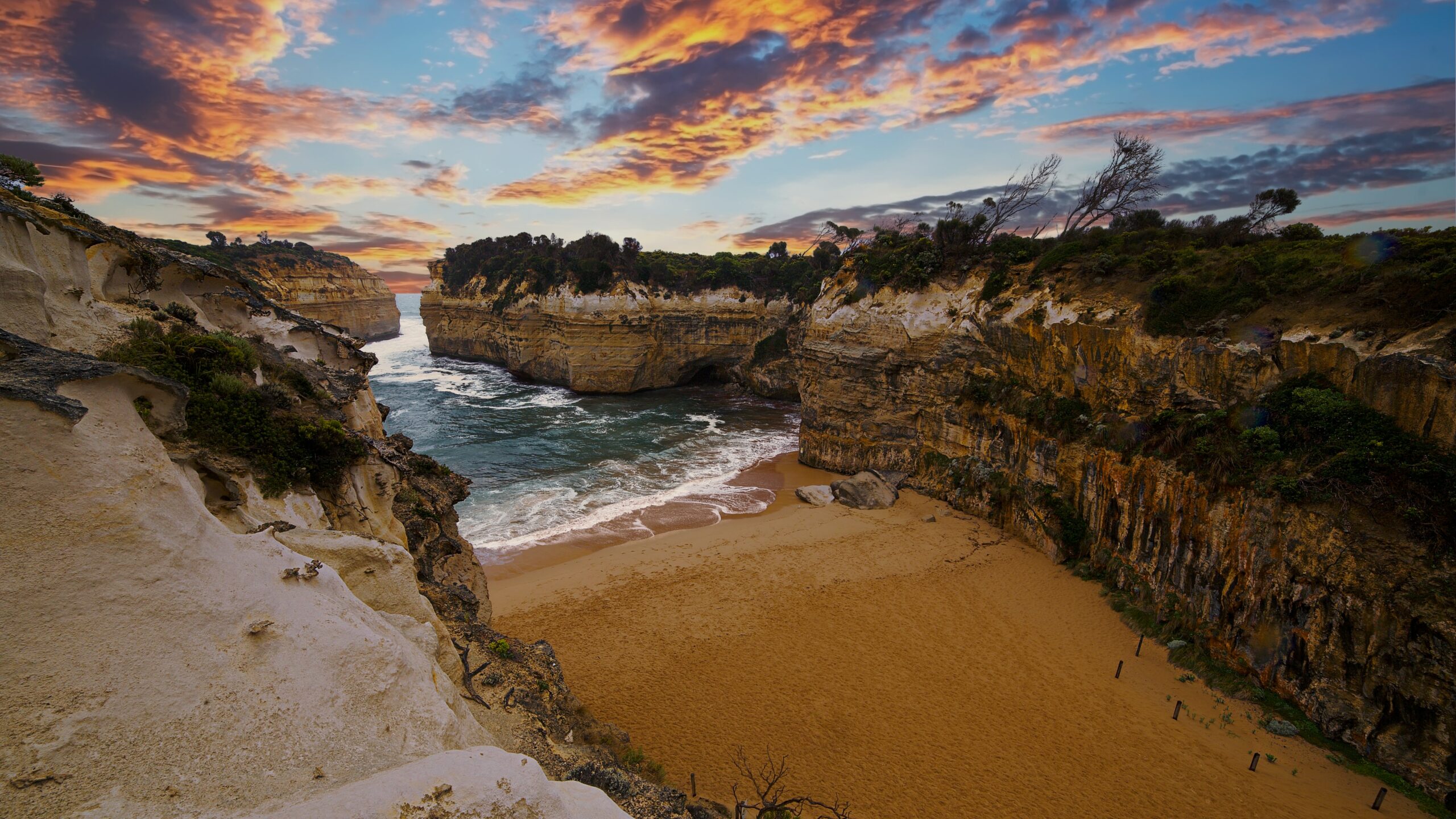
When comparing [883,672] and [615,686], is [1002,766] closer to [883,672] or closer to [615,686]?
[883,672]

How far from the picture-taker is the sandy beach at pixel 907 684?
8.90 metres

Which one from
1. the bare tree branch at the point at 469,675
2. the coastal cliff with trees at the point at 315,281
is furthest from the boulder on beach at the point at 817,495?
the coastal cliff with trees at the point at 315,281

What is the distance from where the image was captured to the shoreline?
661 inches

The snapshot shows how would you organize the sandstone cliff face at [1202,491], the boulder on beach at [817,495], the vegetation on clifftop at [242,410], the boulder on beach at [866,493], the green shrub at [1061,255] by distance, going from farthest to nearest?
1. the boulder on beach at [817,495]
2. the boulder on beach at [866,493]
3. the green shrub at [1061,255]
4. the sandstone cliff face at [1202,491]
5. the vegetation on clifftop at [242,410]

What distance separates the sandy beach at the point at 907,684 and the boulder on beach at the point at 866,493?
9.50 feet

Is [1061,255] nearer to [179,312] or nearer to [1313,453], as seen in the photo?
[1313,453]

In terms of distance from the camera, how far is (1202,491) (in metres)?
12.0

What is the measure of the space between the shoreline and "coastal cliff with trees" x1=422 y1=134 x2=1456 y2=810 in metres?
2.39

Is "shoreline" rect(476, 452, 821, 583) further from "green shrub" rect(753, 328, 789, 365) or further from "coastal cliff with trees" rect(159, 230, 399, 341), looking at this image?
"coastal cliff with trees" rect(159, 230, 399, 341)

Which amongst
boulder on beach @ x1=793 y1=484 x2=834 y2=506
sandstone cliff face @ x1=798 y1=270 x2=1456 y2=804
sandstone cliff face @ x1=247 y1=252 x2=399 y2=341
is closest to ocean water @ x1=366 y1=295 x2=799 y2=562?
boulder on beach @ x1=793 y1=484 x2=834 y2=506

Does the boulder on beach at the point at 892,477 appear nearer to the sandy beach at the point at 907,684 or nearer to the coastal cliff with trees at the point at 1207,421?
the coastal cliff with trees at the point at 1207,421

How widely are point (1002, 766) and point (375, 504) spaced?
10905mm

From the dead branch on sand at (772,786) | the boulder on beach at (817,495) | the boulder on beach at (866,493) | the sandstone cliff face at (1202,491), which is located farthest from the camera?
the boulder on beach at (817,495)

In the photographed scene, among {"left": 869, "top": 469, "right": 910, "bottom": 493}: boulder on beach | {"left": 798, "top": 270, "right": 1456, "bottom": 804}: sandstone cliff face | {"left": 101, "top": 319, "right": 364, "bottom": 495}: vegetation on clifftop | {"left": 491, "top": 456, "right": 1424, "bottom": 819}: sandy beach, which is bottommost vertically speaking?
{"left": 491, "top": 456, "right": 1424, "bottom": 819}: sandy beach
